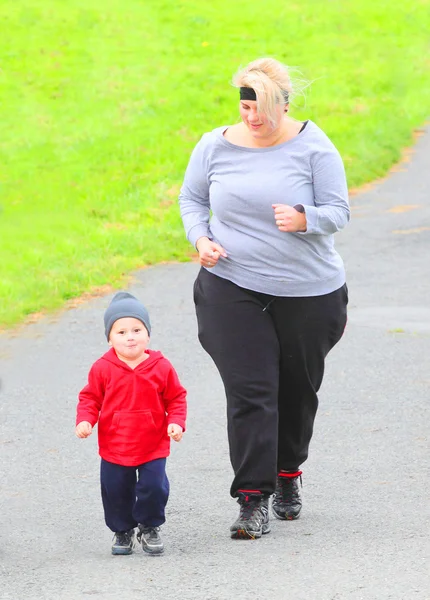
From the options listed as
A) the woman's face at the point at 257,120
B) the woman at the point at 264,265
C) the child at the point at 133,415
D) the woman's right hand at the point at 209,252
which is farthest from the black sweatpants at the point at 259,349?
the woman's face at the point at 257,120

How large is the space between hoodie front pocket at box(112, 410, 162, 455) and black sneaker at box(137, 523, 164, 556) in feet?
1.16

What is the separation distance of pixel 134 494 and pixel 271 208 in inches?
49.0

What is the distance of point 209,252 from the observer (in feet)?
15.3

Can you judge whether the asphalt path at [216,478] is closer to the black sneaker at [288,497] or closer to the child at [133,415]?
the black sneaker at [288,497]

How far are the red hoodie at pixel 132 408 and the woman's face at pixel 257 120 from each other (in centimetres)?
98

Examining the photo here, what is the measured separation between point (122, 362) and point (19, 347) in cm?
443

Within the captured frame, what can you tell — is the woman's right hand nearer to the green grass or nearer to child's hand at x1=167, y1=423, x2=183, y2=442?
child's hand at x1=167, y1=423, x2=183, y2=442

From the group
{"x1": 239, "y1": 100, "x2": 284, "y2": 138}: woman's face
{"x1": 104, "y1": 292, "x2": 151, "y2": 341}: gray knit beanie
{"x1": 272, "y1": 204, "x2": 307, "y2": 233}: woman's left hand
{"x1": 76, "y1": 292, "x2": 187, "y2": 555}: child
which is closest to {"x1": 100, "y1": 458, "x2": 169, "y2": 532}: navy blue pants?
{"x1": 76, "y1": 292, "x2": 187, "y2": 555}: child

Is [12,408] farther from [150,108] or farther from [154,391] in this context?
[150,108]

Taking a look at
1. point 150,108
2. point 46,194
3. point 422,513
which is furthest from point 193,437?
point 150,108

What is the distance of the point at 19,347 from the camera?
29.1 ft

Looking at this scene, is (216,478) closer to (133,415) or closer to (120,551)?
(120,551)

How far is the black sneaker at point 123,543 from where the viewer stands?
4711mm

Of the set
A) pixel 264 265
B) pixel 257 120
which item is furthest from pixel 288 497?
pixel 257 120
